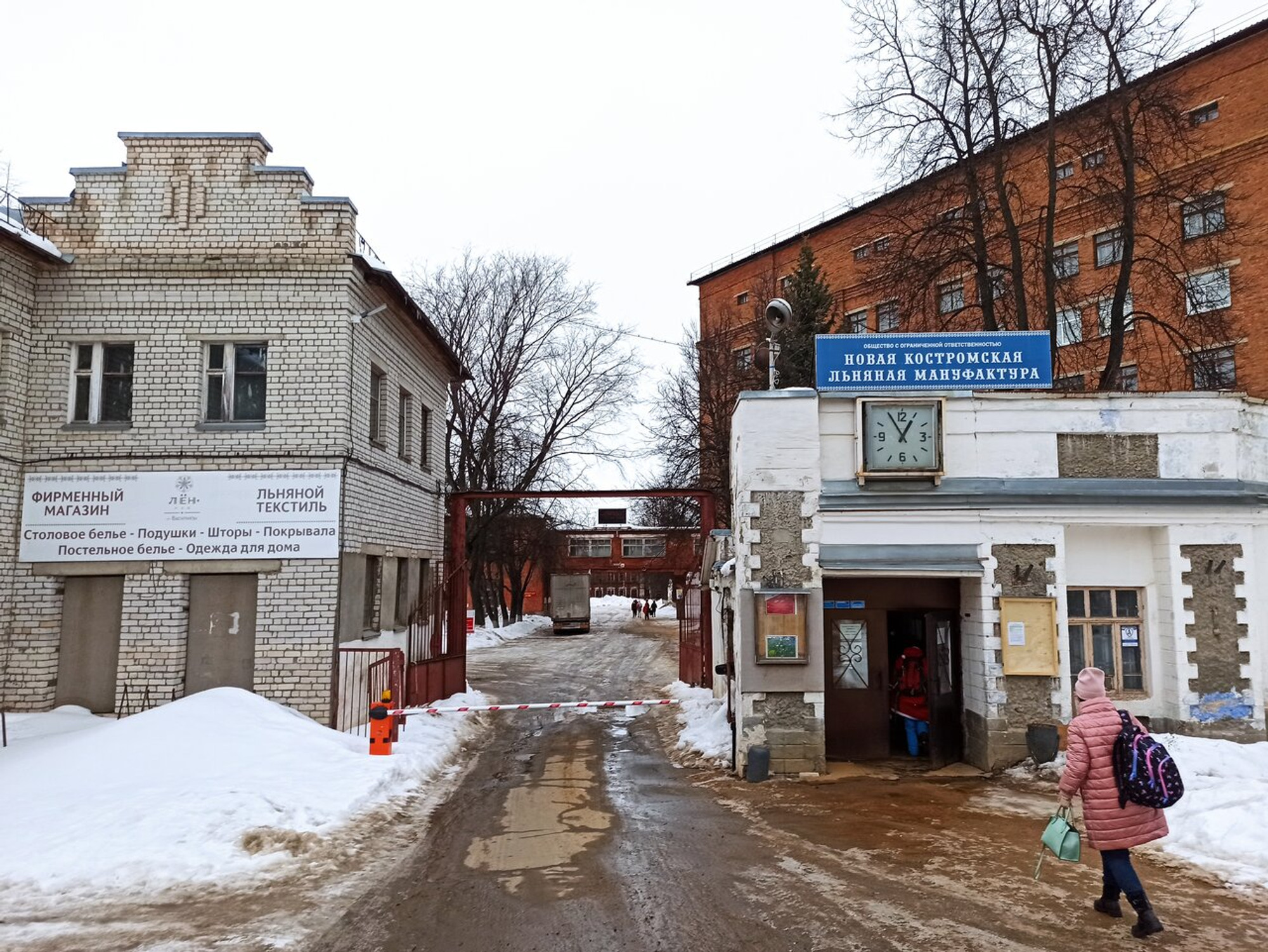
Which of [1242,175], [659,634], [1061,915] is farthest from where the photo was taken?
[659,634]

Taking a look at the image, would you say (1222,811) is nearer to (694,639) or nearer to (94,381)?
(694,639)

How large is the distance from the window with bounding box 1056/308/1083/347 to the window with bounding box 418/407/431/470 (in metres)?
13.9

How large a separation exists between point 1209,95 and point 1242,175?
128 inches

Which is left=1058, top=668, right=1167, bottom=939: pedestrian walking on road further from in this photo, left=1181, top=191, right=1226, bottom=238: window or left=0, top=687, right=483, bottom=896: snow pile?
left=1181, top=191, right=1226, bottom=238: window

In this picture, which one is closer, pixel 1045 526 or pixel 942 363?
pixel 1045 526

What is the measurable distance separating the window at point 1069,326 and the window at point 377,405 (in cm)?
1394

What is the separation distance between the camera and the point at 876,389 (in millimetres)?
10859

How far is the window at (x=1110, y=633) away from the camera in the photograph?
10.7 metres

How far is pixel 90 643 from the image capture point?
12281 mm

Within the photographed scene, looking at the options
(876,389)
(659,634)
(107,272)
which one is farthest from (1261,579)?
(659,634)

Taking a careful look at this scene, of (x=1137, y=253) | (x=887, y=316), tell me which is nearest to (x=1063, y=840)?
(x=1137, y=253)

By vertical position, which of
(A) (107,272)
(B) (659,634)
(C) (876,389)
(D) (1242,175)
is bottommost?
(B) (659,634)

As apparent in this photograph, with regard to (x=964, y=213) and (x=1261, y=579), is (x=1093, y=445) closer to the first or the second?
(x=1261, y=579)

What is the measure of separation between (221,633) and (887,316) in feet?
89.2
